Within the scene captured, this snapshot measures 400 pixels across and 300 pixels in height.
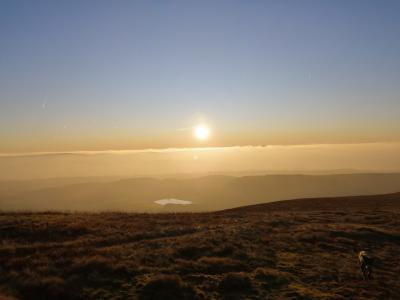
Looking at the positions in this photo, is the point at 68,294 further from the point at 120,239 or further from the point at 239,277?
the point at 120,239

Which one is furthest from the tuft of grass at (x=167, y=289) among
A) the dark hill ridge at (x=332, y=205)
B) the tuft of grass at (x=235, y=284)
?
the dark hill ridge at (x=332, y=205)

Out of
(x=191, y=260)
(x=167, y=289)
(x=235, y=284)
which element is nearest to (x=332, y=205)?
(x=191, y=260)

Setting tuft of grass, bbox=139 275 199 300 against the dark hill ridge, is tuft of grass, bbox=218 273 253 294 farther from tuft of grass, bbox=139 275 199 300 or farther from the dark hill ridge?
the dark hill ridge

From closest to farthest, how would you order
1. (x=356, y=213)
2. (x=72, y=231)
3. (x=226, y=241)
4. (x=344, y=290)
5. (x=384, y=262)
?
(x=344, y=290) → (x=384, y=262) → (x=226, y=241) → (x=72, y=231) → (x=356, y=213)

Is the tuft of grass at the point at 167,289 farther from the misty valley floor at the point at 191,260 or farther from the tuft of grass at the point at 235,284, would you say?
the tuft of grass at the point at 235,284

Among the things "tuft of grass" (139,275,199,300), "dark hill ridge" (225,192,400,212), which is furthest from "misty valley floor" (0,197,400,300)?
"dark hill ridge" (225,192,400,212)

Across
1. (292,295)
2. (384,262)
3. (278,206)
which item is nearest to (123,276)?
(292,295)

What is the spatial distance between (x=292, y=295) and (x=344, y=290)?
2259 millimetres

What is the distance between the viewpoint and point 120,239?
22.9 meters

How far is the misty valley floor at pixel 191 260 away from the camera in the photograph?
46.9ft

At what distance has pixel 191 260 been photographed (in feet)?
59.0

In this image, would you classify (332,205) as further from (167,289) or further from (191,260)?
(167,289)

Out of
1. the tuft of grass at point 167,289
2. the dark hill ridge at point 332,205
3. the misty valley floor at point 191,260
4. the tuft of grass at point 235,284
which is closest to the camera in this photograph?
the tuft of grass at point 167,289

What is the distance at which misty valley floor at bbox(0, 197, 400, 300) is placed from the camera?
46.9 ft
